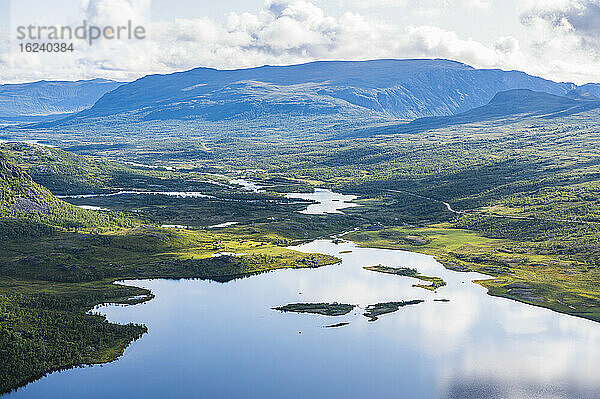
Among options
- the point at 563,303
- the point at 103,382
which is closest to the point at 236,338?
the point at 103,382

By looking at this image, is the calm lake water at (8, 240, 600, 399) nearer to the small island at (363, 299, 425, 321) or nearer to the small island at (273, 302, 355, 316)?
the small island at (363, 299, 425, 321)

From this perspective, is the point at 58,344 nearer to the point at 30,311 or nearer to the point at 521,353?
the point at 30,311

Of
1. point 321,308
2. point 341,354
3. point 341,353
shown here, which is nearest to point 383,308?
point 321,308

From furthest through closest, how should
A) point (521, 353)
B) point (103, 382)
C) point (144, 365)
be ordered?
point (521, 353) < point (144, 365) < point (103, 382)

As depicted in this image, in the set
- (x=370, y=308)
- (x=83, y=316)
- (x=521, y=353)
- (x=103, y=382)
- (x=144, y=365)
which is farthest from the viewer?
(x=370, y=308)

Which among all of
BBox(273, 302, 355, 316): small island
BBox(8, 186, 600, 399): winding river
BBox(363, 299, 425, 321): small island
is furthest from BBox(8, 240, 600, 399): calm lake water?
BBox(273, 302, 355, 316): small island

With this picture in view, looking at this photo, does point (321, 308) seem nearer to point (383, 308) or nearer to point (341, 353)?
point (383, 308)

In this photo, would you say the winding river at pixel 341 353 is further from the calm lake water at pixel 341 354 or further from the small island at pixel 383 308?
the small island at pixel 383 308

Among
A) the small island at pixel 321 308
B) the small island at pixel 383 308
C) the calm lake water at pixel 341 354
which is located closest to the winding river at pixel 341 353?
the calm lake water at pixel 341 354
